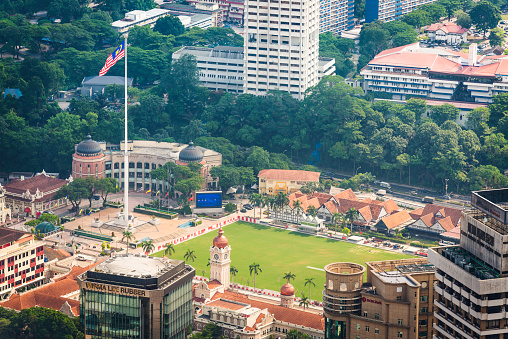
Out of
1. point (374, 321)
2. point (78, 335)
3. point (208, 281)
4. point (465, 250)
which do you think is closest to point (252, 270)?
point (208, 281)

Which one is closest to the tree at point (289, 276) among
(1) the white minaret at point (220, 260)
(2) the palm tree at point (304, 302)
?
(2) the palm tree at point (304, 302)

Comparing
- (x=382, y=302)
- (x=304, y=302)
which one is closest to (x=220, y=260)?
(x=304, y=302)

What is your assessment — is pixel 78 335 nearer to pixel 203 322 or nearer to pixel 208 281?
pixel 203 322

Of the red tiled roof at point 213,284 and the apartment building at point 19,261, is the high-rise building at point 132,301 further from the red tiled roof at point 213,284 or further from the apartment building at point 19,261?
the apartment building at point 19,261

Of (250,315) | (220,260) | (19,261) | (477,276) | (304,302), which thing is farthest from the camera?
(19,261)

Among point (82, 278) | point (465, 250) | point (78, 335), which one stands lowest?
point (78, 335)

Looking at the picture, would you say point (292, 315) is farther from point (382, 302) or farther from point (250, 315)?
point (382, 302)

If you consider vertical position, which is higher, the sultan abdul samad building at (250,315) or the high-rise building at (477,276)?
the high-rise building at (477,276)
